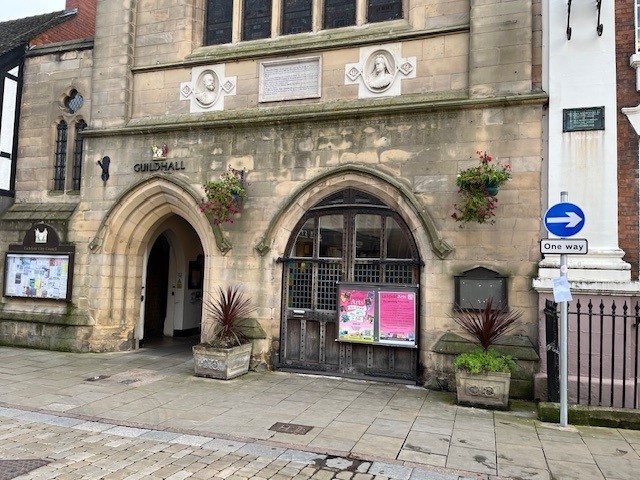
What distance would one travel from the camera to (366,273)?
8633 millimetres

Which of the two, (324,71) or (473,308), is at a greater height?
(324,71)

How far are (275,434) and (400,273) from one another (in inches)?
149

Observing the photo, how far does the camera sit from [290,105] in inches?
367

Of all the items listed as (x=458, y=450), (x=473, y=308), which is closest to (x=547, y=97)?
(x=473, y=308)

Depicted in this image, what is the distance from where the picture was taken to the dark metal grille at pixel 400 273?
27.4 feet

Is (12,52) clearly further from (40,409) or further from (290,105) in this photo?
(40,409)

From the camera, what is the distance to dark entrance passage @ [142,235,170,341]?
12664mm

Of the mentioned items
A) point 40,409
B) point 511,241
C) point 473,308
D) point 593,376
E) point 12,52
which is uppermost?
point 12,52

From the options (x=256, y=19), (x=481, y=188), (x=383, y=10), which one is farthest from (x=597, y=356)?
(x=256, y=19)

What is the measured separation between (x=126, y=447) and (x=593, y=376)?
6.18 metres

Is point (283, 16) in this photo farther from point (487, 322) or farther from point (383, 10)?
point (487, 322)

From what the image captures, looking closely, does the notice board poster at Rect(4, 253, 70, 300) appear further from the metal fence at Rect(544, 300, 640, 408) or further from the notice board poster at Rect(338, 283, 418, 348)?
the metal fence at Rect(544, 300, 640, 408)

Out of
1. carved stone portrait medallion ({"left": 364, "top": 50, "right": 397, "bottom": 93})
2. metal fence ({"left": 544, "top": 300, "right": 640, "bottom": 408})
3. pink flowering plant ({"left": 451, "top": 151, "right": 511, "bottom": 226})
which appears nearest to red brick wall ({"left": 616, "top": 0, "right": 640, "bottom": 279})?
metal fence ({"left": 544, "top": 300, "right": 640, "bottom": 408})

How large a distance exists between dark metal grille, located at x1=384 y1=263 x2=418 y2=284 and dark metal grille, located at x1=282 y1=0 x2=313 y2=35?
16.1 feet
